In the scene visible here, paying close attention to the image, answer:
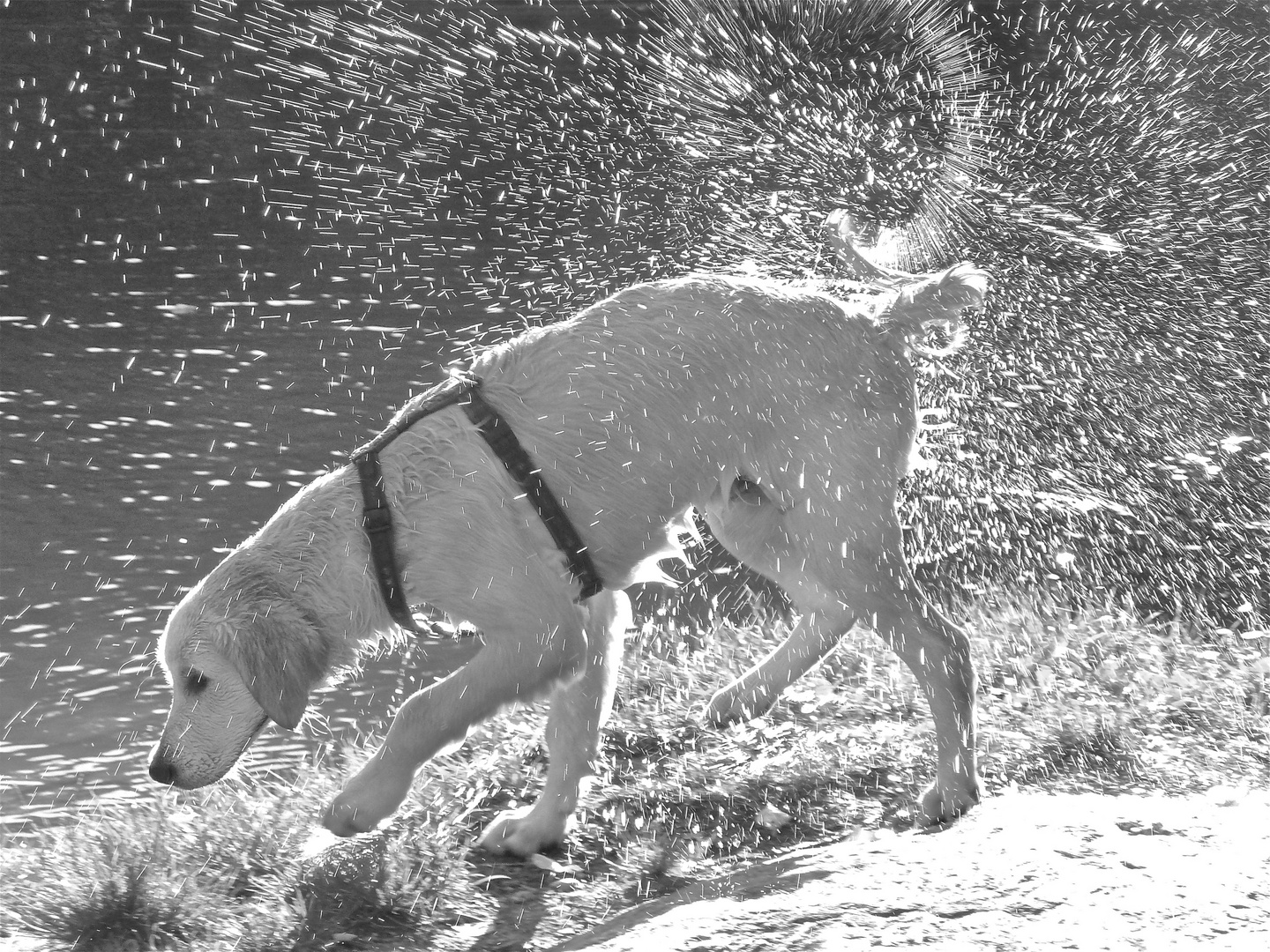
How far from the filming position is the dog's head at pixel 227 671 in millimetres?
3158

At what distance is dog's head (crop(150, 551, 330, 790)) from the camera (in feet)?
10.4

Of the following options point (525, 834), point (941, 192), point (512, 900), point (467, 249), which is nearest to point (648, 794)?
point (525, 834)

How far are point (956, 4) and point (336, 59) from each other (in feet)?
33.5

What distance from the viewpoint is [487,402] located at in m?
3.53

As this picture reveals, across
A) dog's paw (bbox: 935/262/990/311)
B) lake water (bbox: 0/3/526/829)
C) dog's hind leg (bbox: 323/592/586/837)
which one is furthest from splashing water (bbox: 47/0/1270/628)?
dog's hind leg (bbox: 323/592/586/837)

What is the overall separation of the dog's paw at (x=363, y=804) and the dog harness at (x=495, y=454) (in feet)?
1.33

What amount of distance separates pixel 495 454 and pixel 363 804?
96 centimetres

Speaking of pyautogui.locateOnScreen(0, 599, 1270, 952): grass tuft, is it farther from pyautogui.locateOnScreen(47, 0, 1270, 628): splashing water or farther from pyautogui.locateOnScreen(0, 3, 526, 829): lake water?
pyautogui.locateOnScreen(47, 0, 1270, 628): splashing water

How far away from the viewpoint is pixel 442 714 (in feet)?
10.6

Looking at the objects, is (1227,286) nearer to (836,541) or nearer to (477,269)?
(477,269)

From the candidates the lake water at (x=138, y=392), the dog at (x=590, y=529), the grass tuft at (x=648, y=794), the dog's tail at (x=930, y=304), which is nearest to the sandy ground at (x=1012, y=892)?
the grass tuft at (x=648, y=794)

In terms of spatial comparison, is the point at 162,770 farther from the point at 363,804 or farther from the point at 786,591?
the point at 786,591

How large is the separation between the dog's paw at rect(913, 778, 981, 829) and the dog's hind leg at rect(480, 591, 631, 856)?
0.93 m

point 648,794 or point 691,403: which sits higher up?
point 691,403
